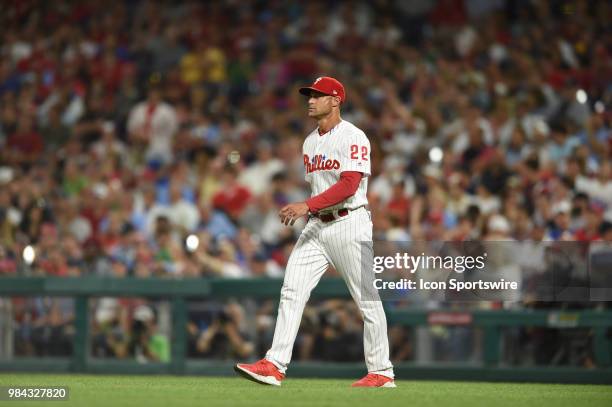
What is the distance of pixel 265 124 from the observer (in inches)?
558

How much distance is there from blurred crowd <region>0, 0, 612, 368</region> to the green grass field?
224 centimetres

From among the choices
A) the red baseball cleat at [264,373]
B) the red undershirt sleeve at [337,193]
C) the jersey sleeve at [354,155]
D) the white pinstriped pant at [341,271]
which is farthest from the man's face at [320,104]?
the red baseball cleat at [264,373]

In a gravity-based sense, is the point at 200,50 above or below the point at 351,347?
above

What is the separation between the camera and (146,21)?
16266 millimetres

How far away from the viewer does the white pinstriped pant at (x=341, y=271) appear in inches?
283

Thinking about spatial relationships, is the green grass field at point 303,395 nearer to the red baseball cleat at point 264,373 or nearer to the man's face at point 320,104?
the red baseball cleat at point 264,373

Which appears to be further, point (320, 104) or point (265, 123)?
point (265, 123)

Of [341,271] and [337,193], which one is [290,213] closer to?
[337,193]

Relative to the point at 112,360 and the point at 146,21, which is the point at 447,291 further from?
the point at 146,21

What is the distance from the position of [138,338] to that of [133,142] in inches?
177

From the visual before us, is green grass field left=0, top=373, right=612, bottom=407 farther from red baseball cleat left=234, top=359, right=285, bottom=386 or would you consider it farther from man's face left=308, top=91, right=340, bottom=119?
man's face left=308, top=91, right=340, bottom=119

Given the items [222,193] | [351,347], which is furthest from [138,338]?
[222,193]

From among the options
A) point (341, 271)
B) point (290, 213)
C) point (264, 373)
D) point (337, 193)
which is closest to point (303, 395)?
point (264, 373)

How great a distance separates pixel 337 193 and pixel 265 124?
7134 millimetres
